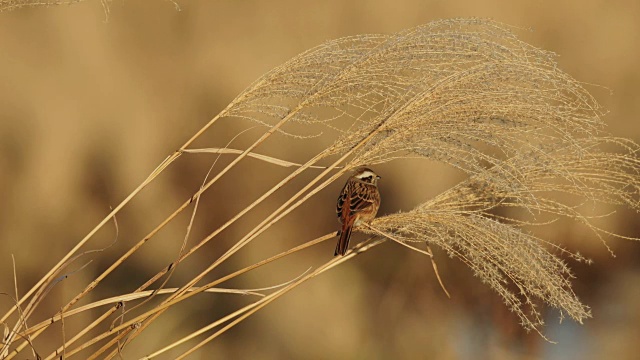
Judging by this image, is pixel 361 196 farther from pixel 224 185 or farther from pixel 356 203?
pixel 224 185

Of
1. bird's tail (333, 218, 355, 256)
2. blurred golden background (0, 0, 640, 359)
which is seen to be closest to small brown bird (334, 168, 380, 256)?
bird's tail (333, 218, 355, 256)

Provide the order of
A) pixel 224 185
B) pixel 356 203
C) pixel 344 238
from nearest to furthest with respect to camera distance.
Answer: pixel 344 238, pixel 356 203, pixel 224 185

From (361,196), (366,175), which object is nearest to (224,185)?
(366,175)

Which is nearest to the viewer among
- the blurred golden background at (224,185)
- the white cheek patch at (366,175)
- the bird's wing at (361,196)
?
the bird's wing at (361,196)

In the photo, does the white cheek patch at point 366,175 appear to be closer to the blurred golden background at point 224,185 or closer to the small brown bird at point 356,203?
the small brown bird at point 356,203

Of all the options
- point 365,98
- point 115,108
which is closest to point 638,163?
point 365,98

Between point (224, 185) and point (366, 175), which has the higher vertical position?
point (366, 175)

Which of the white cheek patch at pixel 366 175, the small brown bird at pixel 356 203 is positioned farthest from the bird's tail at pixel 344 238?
the white cheek patch at pixel 366 175
